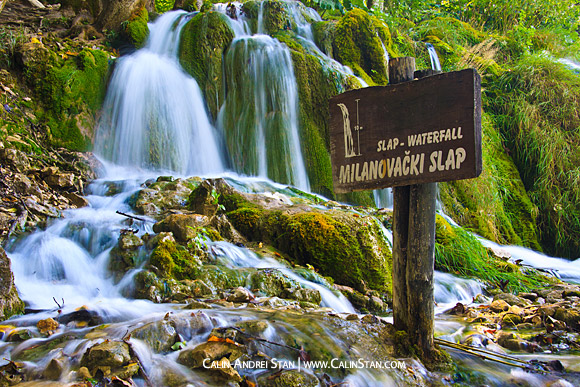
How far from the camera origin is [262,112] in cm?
902

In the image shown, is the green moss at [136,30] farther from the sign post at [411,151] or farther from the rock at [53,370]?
the rock at [53,370]

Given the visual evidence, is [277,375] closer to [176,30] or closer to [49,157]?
[49,157]

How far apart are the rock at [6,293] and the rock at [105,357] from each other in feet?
4.28

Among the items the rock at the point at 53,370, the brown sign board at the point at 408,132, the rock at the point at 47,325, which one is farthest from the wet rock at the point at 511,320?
the rock at the point at 47,325

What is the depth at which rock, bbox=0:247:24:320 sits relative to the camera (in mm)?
3359

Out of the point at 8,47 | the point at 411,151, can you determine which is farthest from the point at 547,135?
the point at 8,47

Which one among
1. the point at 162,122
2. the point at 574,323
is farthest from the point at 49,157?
the point at 574,323

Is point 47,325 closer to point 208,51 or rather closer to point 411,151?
point 411,151

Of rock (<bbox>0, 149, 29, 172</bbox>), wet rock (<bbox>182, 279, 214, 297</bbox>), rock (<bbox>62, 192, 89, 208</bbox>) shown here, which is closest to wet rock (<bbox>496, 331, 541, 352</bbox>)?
wet rock (<bbox>182, 279, 214, 297</bbox>)

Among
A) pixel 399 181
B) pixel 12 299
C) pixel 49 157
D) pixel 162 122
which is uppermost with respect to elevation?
pixel 162 122

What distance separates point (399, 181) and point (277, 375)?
1.45 meters

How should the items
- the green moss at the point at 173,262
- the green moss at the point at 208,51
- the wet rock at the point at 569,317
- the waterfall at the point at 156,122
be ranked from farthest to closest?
the green moss at the point at 208,51 < the waterfall at the point at 156,122 < the green moss at the point at 173,262 < the wet rock at the point at 569,317

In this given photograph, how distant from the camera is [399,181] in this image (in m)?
2.70

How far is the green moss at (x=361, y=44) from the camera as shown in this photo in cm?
1115
